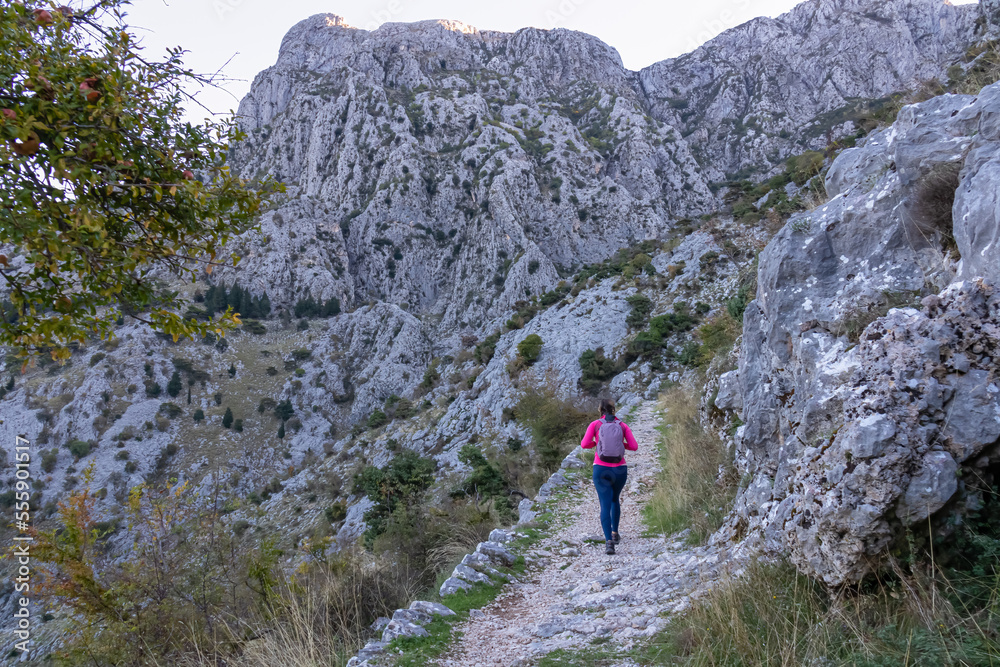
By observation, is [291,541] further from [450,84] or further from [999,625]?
[450,84]

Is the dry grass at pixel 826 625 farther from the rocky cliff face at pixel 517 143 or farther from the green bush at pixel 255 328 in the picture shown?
the green bush at pixel 255 328

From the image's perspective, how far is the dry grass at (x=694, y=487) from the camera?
570 cm

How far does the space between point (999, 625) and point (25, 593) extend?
7.15 m

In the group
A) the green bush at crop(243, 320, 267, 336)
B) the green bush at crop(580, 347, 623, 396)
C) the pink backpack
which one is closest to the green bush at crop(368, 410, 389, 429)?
the green bush at crop(580, 347, 623, 396)

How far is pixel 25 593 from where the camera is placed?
4.73 meters

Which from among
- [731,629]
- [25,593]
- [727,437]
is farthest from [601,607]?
[25,593]

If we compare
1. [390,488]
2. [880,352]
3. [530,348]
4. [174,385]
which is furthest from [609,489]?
[174,385]

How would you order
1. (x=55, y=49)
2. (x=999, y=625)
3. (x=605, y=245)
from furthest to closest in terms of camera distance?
(x=605, y=245) < (x=55, y=49) < (x=999, y=625)

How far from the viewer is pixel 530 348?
23.8m

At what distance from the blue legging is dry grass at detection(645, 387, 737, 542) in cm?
75

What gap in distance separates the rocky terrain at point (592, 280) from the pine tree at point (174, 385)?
8.9 inches

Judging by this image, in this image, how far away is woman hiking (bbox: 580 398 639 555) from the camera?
6.25 meters

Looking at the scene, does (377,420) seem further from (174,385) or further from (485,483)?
(485,483)

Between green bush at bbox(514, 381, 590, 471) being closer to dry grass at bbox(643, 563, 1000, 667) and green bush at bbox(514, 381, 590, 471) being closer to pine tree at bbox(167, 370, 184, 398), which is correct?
dry grass at bbox(643, 563, 1000, 667)
